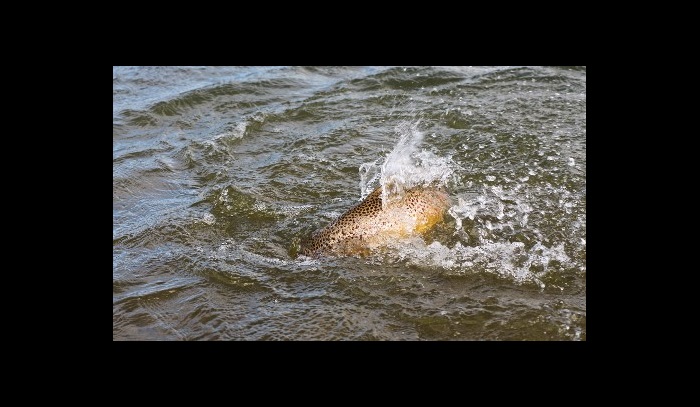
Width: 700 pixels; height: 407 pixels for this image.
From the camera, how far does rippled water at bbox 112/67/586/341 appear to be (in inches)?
170

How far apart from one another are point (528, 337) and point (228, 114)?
5.96 metres

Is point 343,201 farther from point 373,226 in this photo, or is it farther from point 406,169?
point 373,226

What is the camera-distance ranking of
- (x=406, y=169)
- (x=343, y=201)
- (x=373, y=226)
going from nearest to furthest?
(x=373, y=226)
(x=406, y=169)
(x=343, y=201)

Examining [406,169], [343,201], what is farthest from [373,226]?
[343,201]

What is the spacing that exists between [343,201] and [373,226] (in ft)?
3.58

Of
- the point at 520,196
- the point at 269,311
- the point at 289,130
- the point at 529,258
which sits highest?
the point at 289,130

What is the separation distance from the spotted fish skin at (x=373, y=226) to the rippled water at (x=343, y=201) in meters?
0.11

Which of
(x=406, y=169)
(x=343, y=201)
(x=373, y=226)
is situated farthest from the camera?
(x=343, y=201)

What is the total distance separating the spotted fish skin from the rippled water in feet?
0.37

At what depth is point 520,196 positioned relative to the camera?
599 cm

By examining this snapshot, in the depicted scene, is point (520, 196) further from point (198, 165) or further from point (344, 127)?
point (198, 165)

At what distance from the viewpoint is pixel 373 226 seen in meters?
5.16

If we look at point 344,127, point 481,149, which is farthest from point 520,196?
point 344,127

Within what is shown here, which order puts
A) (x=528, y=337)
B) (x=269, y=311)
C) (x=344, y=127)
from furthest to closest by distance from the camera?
(x=344, y=127)
(x=269, y=311)
(x=528, y=337)
